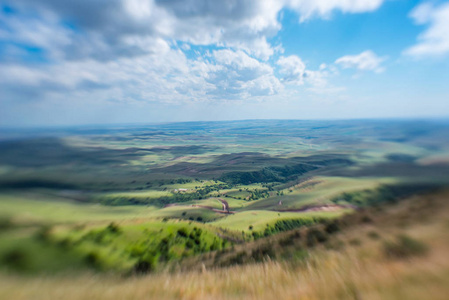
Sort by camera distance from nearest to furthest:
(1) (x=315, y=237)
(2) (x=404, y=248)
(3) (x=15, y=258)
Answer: (2) (x=404, y=248)
(1) (x=315, y=237)
(3) (x=15, y=258)

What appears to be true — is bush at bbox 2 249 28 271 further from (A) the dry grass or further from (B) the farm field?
(A) the dry grass

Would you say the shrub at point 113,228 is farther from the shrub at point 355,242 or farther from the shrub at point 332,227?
the shrub at point 355,242

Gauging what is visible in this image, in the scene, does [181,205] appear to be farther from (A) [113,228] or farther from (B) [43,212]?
(A) [113,228]

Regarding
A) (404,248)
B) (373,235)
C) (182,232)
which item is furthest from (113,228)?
(404,248)

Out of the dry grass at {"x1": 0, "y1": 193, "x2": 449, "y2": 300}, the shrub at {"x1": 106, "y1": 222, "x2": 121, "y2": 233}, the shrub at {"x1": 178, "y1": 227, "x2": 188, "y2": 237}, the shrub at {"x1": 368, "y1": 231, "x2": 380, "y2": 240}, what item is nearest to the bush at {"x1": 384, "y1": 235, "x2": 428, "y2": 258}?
the dry grass at {"x1": 0, "y1": 193, "x2": 449, "y2": 300}

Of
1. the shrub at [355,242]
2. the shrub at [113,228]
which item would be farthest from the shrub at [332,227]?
the shrub at [113,228]

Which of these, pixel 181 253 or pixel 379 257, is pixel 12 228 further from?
pixel 379 257

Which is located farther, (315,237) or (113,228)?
(113,228)
